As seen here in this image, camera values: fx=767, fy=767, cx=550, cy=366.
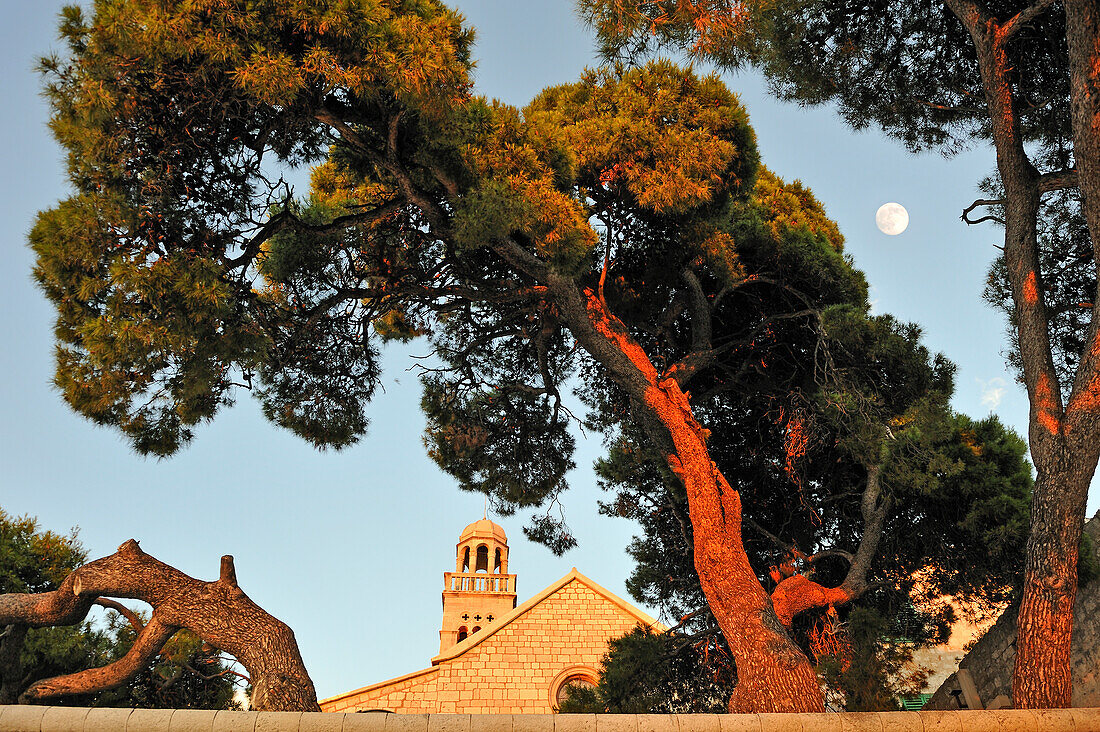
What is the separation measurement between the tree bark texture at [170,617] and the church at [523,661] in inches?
446

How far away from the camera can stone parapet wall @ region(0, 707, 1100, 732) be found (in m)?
3.87

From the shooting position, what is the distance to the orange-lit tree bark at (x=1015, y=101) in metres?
4.89

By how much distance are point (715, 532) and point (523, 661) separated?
483 inches

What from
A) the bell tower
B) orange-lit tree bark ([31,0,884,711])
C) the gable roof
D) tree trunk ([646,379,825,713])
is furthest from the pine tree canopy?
the bell tower

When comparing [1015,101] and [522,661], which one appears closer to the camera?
[1015,101]

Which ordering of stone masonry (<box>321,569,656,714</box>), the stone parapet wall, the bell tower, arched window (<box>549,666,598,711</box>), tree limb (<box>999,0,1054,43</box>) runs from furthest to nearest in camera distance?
the bell tower, arched window (<box>549,666,598,711</box>), stone masonry (<box>321,569,656,714</box>), tree limb (<box>999,0,1054,43</box>), the stone parapet wall

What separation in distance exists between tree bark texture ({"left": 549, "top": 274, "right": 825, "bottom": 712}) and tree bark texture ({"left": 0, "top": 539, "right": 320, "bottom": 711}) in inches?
114

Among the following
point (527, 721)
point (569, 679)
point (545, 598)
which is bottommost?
point (527, 721)


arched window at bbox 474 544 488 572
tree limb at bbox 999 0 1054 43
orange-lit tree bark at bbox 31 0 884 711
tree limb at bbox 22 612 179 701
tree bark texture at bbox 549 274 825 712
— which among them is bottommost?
tree limb at bbox 22 612 179 701

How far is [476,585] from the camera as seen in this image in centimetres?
2589

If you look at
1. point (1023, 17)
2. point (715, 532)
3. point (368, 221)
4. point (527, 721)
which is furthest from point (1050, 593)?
point (368, 221)

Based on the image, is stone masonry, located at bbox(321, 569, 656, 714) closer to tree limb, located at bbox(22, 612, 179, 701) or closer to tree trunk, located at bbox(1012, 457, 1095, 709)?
tree limb, located at bbox(22, 612, 179, 701)

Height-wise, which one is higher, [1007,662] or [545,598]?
[545,598]

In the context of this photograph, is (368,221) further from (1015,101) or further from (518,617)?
(518,617)
